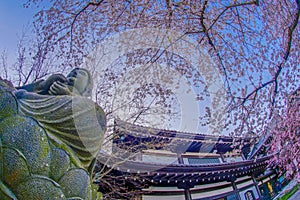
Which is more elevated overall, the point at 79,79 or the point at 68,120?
the point at 79,79

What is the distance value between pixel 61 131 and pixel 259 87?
4534 millimetres

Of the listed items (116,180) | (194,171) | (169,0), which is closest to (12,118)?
(169,0)

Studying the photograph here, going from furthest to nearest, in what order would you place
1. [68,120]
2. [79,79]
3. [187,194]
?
[187,194]
[79,79]
[68,120]

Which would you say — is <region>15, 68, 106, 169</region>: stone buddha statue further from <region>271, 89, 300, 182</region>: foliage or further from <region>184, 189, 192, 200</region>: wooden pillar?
<region>184, 189, 192, 200</region>: wooden pillar

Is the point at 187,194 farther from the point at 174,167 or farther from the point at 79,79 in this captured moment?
the point at 79,79

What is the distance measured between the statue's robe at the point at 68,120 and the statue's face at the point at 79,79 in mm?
268

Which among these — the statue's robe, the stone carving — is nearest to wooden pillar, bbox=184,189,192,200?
the stone carving

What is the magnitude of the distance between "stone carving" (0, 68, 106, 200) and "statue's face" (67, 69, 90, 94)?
71 millimetres

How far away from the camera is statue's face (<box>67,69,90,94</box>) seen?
78.9 inches

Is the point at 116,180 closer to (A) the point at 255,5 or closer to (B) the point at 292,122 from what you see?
(B) the point at 292,122

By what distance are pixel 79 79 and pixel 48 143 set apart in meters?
0.75

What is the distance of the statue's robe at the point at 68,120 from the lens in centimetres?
162

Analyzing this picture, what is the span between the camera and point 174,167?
7105 mm

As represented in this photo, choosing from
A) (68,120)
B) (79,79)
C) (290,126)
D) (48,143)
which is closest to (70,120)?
(68,120)
